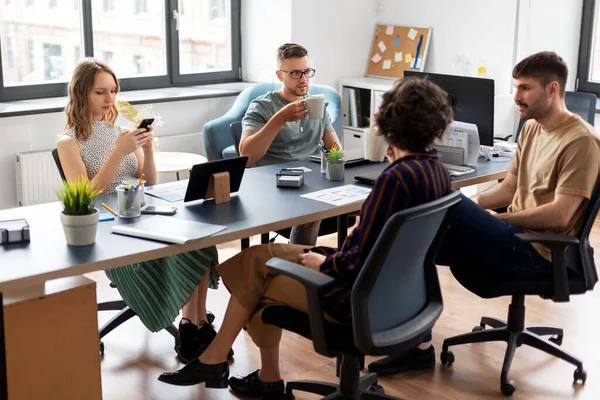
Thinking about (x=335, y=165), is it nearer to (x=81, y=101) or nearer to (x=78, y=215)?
(x=81, y=101)

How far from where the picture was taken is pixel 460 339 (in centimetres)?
330

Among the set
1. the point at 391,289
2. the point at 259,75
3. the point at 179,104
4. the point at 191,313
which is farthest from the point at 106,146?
the point at 259,75

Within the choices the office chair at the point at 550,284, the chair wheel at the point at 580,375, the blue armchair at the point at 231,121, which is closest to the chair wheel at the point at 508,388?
the office chair at the point at 550,284

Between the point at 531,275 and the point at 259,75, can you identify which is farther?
the point at 259,75

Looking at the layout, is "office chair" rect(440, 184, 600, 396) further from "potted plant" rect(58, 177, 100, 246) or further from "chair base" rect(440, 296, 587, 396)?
"potted plant" rect(58, 177, 100, 246)

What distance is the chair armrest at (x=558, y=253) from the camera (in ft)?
9.21

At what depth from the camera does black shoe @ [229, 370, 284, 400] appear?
2969 millimetres

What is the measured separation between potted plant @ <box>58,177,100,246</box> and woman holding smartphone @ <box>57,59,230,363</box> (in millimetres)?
636

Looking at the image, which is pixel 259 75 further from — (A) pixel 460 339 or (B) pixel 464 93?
(A) pixel 460 339

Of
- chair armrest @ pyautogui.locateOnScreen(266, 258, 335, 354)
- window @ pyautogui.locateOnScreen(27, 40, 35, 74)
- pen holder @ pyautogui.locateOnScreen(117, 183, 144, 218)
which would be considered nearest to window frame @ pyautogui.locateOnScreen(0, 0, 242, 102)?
window @ pyautogui.locateOnScreen(27, 40, 35, 74)

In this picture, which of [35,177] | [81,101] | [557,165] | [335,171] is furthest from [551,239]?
[35,177]

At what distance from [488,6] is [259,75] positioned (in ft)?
5.55

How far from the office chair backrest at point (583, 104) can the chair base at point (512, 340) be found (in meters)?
1.76

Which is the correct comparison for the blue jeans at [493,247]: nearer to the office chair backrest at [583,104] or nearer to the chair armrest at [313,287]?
the chair armrest at [313,287]
